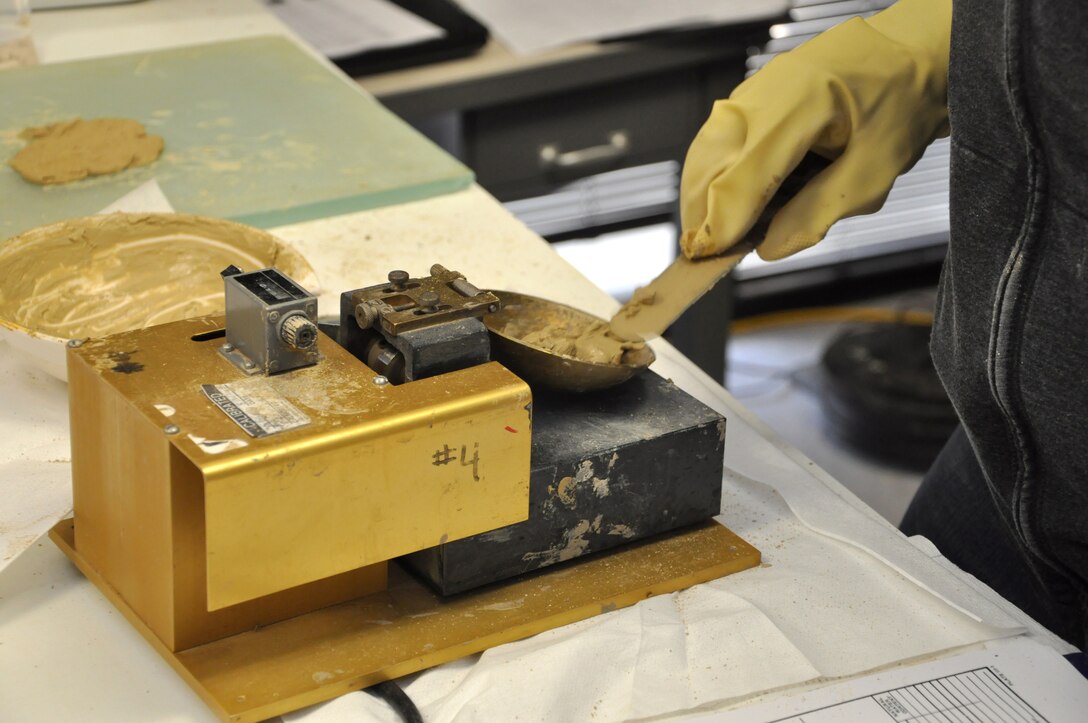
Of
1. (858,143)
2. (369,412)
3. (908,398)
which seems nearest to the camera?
(369,412)

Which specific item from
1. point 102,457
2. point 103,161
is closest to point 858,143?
point 102,457

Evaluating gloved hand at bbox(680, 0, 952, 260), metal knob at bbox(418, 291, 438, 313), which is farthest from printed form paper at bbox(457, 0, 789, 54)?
metal knob at bbox(418, 291, 438, 313)

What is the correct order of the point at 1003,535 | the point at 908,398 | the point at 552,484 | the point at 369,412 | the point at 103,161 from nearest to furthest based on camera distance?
the point at 369,412 < the point at 552,484 < the point at 1003,535 < the point at 103,161 < the point at 908,398

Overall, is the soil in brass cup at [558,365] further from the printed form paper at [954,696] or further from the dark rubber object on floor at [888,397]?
the dark rubber object on floor at [888,397]

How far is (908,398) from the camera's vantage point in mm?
2752

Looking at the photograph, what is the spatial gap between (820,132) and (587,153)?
3.89 ft

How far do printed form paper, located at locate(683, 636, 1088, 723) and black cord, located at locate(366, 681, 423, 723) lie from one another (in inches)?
7.1

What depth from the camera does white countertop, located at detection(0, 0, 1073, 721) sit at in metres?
0.81

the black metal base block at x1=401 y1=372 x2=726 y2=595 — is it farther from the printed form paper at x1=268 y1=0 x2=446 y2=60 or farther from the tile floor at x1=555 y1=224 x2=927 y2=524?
the tile floor at x1=555 y1=224 x2=927 y2=524

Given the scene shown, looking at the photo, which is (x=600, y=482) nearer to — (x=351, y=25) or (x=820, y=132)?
(x=820, y=132)

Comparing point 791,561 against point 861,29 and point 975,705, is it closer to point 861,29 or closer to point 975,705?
point 975,705

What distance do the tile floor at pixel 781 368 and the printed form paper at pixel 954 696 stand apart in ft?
5.79

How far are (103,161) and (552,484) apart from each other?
2.87ft

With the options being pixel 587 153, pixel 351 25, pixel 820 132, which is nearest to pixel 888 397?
pixel 587 153
